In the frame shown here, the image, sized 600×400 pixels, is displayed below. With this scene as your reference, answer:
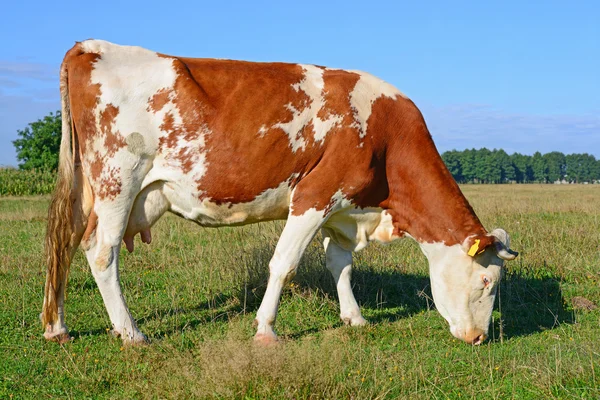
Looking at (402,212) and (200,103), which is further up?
(200,103)

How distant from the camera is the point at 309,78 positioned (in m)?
6.75

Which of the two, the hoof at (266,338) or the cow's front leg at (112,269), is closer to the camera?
the hoof at (266,338)

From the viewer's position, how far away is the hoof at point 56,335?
6500mm

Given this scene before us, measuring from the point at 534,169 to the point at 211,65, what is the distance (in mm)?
177080

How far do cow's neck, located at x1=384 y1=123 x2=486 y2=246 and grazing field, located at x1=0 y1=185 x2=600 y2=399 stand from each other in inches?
43.0

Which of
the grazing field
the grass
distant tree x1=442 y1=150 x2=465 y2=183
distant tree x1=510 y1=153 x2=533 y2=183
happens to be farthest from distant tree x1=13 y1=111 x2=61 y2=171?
distant tree x1=510 y1=153 x2=533 y2=183

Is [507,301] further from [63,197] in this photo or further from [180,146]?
[63,197]

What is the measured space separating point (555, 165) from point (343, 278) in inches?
7152

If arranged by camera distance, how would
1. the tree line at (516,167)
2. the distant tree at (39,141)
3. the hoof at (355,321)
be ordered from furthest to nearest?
the tree line at (516,167) → the distant tree at (39,141) → the hoof at (355,321)

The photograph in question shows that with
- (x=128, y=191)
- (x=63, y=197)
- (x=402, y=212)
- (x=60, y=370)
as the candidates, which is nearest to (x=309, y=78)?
(x=402, y=212)

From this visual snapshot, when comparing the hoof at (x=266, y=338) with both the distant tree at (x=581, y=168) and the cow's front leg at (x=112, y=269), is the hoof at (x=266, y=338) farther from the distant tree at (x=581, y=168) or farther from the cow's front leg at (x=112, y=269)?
the distant tree at (x=581, y=168)

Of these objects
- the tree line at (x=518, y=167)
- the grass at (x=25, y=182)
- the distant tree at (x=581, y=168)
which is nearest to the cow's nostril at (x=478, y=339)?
the grass at (x=25, y=182)

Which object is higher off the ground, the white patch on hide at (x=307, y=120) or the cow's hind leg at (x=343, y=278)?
the white patch on hide at (x=307, y=120)

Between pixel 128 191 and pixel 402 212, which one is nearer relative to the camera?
pixel 128 191
